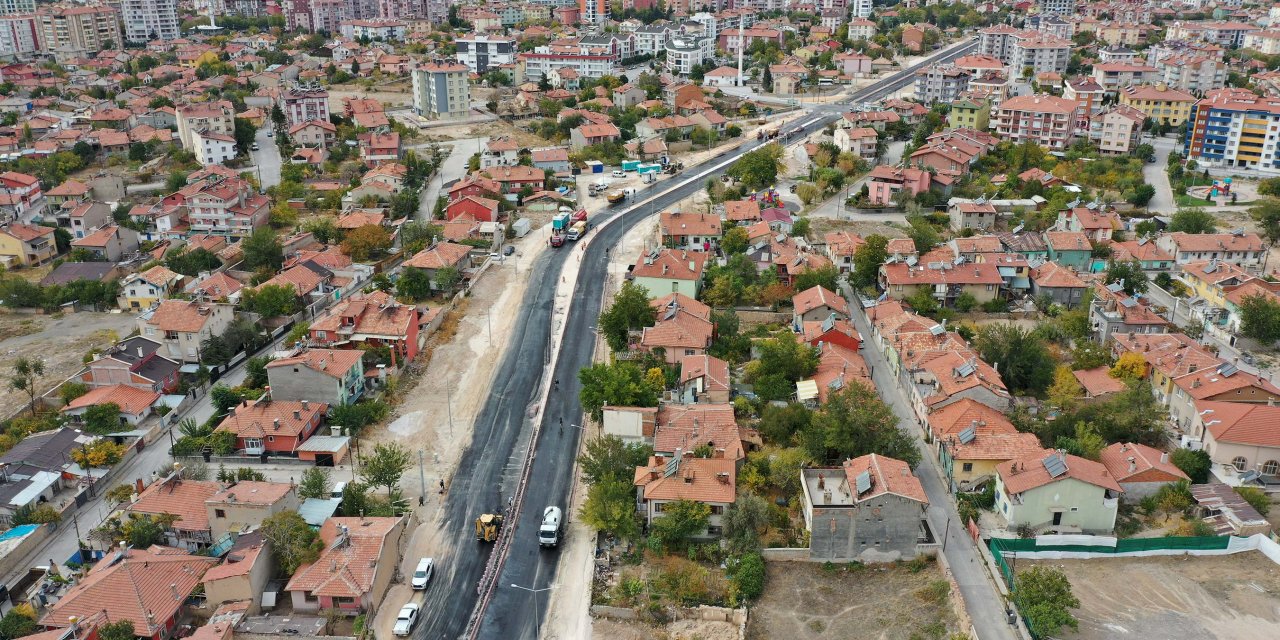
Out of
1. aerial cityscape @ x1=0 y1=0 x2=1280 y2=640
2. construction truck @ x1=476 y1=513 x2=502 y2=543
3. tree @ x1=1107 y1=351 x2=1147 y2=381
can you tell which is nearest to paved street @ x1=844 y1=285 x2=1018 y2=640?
aerial cityscape @ x1=0 y1=0 x2=1280 y2=640

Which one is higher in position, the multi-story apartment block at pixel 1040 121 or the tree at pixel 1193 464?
the multi-story apartment block at pixel 1040 121

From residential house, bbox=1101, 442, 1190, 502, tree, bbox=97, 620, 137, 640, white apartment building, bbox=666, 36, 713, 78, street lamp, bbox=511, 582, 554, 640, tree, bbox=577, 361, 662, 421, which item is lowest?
street lamp, bbox=511, 582, 554, 640

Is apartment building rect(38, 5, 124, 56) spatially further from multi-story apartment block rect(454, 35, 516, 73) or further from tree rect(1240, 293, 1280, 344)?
tree rect(1240, 293, 1280, 344)

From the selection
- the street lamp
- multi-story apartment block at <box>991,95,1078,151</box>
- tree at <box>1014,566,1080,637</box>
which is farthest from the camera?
multi-story apartment block at <box>991,95,1078,151</box>

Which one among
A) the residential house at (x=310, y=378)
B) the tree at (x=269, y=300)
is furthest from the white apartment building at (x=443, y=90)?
the residential house at (x=310, y=378)

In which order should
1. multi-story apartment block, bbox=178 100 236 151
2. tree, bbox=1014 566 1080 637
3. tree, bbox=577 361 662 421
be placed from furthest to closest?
multi-story apartment block, bbox=178 100 236 151
tree, bbox=577 361 662 421
tree, bbox=1014 566 1080 637

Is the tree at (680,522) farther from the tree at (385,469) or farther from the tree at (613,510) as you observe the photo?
the tree at (385,469)

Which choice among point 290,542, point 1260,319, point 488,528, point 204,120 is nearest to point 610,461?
point 488,528
